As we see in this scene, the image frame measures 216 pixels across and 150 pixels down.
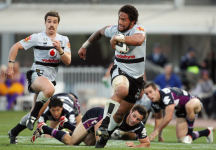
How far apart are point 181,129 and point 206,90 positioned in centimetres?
630

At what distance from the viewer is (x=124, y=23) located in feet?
19.0

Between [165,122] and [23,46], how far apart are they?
122 inches

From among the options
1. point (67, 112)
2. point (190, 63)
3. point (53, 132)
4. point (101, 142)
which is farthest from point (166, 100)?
point (190, 63)

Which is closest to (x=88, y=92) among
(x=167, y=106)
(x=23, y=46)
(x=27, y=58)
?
(x=27, y=58)

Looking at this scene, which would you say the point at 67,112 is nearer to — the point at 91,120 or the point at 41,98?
the point at 91,120

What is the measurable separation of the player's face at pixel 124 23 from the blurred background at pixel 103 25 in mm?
7362

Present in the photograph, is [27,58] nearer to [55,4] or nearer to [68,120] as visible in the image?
[55,4]

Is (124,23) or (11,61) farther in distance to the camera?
(11,61)

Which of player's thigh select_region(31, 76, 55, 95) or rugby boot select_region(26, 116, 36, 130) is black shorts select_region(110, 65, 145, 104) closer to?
player's thigh select_region(31, 76, 55, 95)

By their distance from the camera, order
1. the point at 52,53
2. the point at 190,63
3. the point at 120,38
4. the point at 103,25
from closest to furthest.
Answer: the point at 120,38, the point at 52,53, the point at 103,25, the point at 190,63

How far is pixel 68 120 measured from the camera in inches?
312

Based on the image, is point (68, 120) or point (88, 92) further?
point (88, 92)

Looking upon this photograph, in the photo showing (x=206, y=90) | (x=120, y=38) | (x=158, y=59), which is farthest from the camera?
(x=158, y=59)

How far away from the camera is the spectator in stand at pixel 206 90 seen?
558 inches
